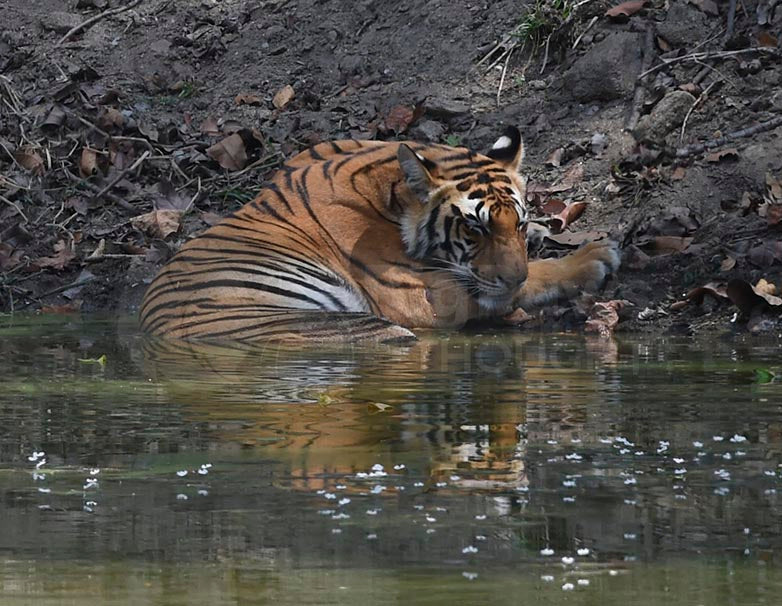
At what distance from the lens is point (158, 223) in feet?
32.9

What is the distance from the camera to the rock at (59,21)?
43.9 feet

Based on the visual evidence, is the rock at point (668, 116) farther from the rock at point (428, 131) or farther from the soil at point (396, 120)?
the rock at point (428, 131)

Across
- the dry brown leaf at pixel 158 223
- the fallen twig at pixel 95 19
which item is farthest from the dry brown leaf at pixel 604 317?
the fallen twig at pixel 95 19

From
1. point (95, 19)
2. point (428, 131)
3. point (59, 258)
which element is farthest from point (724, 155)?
point (95, 19)

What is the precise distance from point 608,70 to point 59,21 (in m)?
5.73

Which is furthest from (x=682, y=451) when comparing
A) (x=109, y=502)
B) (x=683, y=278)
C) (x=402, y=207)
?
(x=402, y=207)

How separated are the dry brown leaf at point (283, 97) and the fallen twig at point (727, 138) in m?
3.60

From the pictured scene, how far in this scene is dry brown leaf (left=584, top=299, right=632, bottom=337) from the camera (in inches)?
290

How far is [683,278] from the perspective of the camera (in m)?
7.68

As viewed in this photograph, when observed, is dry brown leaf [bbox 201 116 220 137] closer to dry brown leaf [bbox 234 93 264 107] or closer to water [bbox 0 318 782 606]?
dry brown leaf [bbox 234 93 264 107]

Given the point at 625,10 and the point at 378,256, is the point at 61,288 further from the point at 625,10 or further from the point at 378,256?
the point at 625,10

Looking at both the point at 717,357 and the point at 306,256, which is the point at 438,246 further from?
the point at 717,357

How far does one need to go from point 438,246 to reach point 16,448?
14.1 feet

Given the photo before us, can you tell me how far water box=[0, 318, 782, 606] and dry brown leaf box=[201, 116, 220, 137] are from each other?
17.8 ft
